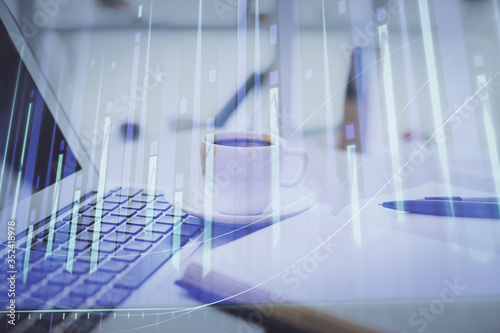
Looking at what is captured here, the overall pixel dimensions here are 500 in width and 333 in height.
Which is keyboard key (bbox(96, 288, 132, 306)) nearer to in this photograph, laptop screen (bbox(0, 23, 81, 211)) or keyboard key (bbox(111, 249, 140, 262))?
keyboard key (bbox(111, 249, 140, 262))

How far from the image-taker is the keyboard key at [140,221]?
0.32 m

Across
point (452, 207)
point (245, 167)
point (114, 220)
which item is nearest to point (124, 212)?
point (114, 220)

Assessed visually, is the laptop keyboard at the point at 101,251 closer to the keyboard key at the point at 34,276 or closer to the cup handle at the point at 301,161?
the keyboard key at the point at 34,276

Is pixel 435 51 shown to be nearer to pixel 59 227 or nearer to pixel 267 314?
pixel 267 314

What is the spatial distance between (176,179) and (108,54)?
160 millimetres

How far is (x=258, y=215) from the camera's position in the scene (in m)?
0.33

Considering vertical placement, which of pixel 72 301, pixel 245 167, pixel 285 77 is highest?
pixel 285 77

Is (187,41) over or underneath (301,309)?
over

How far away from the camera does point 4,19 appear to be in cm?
35

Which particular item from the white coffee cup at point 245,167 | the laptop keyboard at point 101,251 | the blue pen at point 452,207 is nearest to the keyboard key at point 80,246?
the laptop keyboard at point 101,251

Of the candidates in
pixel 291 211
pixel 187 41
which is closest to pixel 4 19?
pixel 187 41

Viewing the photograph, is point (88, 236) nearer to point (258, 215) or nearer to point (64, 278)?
point (64, 278)

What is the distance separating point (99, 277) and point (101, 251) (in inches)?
1.0

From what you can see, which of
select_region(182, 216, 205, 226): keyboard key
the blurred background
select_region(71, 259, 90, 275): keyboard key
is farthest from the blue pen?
select_region(71, 259, 90, 275): keyboard key
